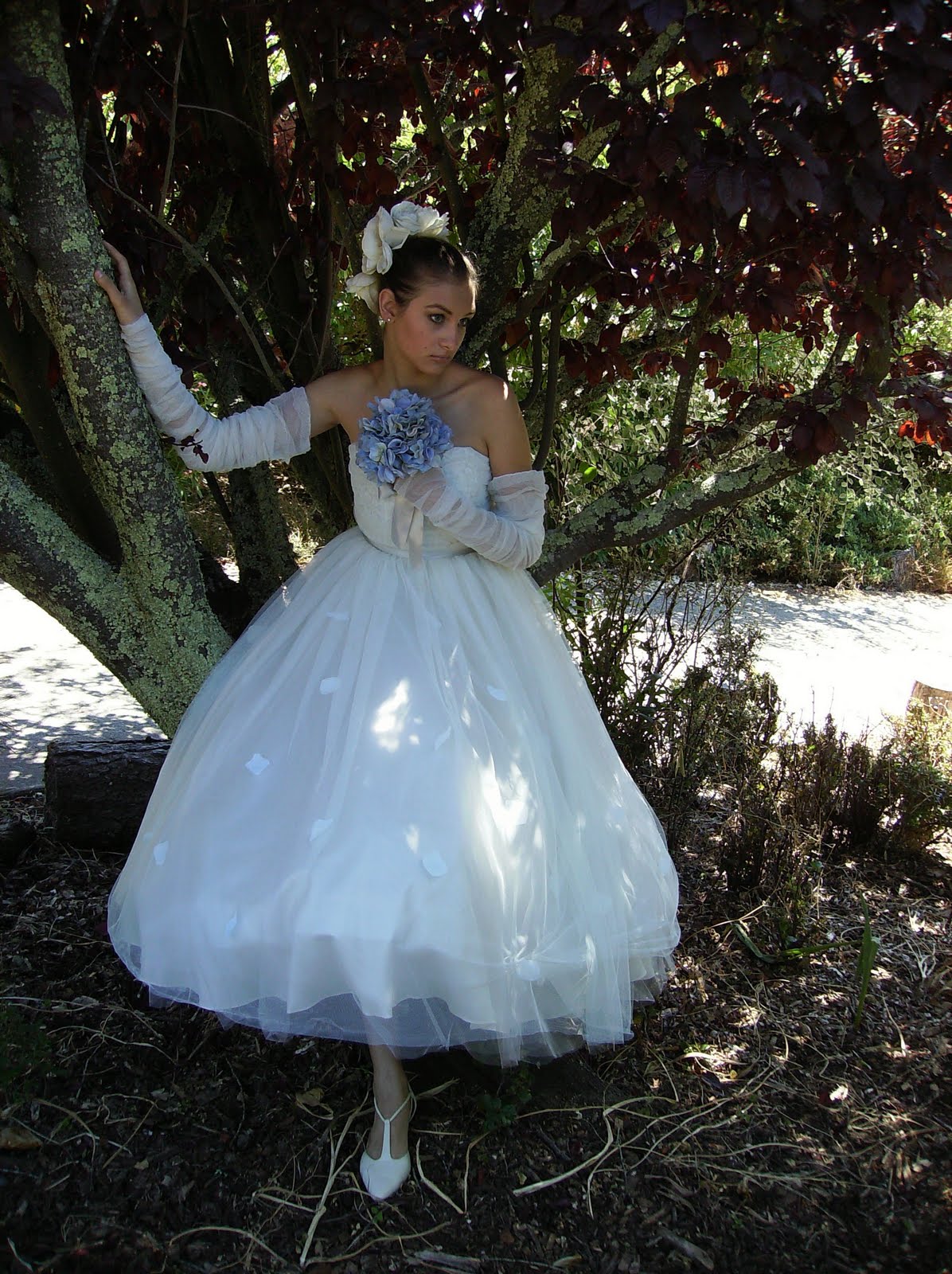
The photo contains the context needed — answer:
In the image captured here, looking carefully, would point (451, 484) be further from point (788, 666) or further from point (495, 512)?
point (788, 666)

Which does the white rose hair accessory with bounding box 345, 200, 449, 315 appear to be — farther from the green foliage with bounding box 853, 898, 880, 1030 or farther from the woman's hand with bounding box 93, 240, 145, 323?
the green foliage with bounding box 853, 898, 880, 1030

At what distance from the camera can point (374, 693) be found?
216 centimetres

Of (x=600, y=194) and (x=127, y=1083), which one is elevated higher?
(x=600, y=194)

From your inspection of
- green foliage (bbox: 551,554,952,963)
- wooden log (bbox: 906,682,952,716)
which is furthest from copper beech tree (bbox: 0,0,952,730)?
wooden log (bbox: 906,682,952,716)

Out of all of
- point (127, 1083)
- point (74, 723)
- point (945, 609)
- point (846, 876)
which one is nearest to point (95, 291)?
point (127, 1083)

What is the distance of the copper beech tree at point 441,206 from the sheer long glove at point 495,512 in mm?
533

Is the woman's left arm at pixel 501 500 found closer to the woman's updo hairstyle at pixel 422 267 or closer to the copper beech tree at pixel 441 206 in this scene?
the woman's updo hairstyle at pixel 422 267

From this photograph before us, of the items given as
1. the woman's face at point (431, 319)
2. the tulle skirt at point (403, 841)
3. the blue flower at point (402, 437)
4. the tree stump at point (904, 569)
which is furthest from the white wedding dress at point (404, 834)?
the tree stump at point (904, 569)

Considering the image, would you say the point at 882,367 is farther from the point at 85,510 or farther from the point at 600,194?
the point at 85,510

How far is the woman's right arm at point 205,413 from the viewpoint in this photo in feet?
7.16

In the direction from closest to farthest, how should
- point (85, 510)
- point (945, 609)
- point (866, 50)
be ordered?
point (866, 50) → point (85, 510) → point (945, 609)

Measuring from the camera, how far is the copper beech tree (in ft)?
6.16

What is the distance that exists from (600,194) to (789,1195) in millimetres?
2179

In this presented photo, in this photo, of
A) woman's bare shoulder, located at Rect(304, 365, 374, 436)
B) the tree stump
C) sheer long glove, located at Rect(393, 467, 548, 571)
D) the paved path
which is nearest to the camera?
sheer long glove, located at Rect(393, 467, 548, 571)
